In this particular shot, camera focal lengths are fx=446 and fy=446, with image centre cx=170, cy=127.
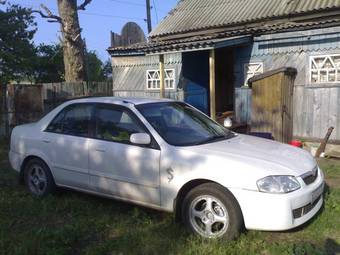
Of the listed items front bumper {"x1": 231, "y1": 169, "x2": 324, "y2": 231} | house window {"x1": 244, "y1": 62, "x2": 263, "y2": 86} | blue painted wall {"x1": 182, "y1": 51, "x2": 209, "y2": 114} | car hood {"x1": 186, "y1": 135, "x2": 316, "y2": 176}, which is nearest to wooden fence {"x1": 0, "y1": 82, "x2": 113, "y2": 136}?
blue painted wall {"x1": 182, "y1": 51, "x2": 209, "y2": 114}

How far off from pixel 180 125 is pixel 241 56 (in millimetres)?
6524

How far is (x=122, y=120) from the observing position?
565 centimetres

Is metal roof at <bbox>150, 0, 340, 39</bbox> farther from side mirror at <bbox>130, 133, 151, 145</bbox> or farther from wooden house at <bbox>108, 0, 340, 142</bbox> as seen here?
side mirror at <bbox>130, 133, 151, 145</bbox>

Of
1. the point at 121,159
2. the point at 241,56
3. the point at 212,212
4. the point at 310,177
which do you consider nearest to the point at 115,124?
the point at 121,159

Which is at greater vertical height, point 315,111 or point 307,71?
point 307,71

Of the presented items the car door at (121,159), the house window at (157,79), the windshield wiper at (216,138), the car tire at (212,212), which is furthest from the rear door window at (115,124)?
the house window at (157,79)

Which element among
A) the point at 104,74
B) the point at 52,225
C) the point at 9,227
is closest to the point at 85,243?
the point at 52,225

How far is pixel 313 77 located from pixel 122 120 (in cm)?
606

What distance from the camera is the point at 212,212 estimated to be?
4.67m

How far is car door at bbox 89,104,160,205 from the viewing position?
17.0ft

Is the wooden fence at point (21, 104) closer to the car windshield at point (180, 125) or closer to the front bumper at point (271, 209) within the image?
the car windshield at point (180, 125)

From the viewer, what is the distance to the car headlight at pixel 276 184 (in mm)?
4441

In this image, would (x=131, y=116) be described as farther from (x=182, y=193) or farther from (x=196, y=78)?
(x=196, y=78)

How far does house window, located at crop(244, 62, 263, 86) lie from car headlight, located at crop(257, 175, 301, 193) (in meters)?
7.07
